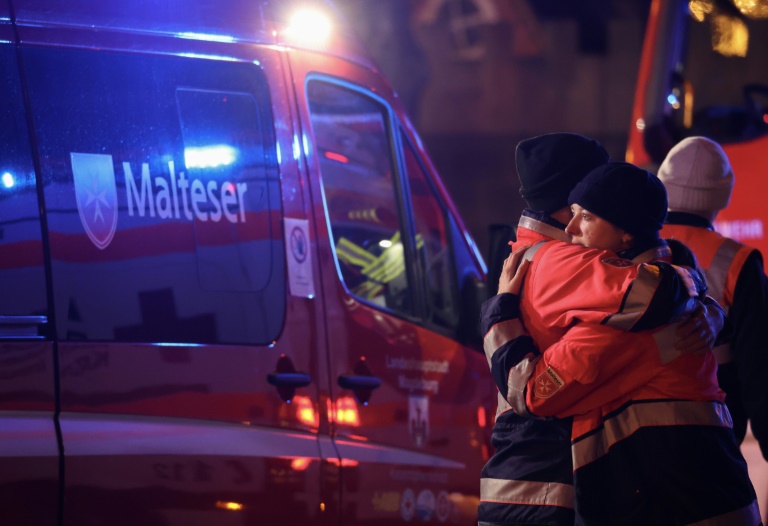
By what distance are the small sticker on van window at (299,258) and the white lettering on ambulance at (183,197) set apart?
190 mm

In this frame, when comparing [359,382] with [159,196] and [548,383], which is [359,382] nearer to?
[159,196]

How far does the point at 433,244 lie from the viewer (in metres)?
4.50

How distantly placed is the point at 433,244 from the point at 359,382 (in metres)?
0.76

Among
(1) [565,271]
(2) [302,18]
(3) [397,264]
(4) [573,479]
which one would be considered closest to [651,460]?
(4) [573,479]

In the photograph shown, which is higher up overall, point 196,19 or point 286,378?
point 196,19

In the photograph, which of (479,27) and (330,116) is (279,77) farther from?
(479,27)

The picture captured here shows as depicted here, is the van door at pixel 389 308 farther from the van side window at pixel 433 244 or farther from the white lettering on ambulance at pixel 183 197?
the white lettering on ambulance at pixel 183 197

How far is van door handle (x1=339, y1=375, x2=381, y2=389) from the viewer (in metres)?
3.89

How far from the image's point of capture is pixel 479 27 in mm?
19234

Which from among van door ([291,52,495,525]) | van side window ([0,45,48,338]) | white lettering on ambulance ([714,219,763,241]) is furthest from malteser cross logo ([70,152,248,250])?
white lettering on ambulance ([714,219,763,241])

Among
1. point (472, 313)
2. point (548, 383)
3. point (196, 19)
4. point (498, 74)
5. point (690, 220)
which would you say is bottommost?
point (472, 313)

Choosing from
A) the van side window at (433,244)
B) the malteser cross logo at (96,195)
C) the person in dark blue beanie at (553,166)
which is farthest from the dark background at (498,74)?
the person in dark blue beanie at (553,166)

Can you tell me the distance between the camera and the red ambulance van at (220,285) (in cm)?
319

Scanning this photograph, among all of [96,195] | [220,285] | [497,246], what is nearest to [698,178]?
[497,246]
